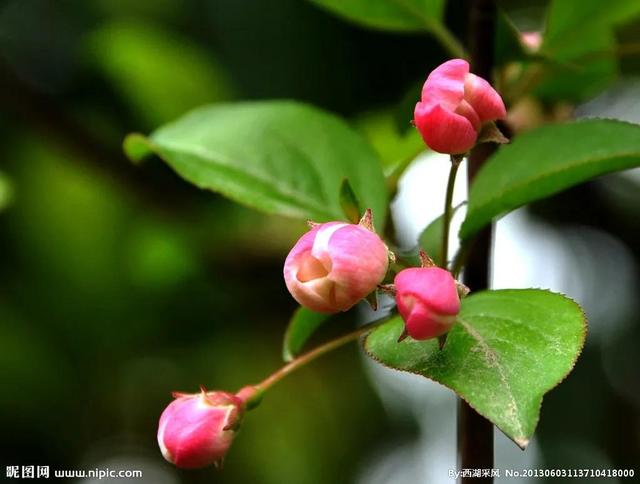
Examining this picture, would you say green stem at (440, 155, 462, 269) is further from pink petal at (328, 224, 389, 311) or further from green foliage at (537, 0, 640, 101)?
green foliage at (537, 0, 640, 101)

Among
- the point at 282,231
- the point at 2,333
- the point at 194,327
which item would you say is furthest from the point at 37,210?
the point at 282,231

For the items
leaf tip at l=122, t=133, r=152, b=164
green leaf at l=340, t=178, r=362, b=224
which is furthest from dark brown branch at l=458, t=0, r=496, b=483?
leaf tip at l=122, t=133, r=152, b=164

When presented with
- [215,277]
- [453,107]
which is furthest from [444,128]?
[215,277]

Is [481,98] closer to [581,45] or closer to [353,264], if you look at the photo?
[353,264]

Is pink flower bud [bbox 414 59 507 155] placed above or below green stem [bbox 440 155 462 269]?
above

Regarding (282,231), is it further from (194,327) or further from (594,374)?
(594,374)

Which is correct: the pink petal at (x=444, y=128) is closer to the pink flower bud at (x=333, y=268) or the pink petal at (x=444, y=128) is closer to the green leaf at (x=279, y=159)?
the pink flower bud at (x=333, y=268)
